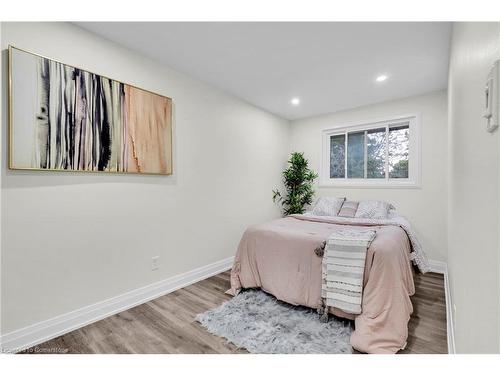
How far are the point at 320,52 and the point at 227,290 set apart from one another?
2683mm

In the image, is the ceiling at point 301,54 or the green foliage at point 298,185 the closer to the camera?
the ceiling at point 301,54

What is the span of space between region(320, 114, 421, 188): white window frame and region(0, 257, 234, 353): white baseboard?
2.80 meters

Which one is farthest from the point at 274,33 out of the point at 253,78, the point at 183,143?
the point at 183,143

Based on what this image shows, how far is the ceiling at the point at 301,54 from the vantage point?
1970 mm

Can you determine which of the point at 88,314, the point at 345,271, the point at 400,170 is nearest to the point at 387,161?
the point at 400,170

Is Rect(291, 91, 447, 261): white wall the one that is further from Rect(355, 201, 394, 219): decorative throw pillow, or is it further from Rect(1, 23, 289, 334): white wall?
Rect(1, 23, 289, 334): white wall

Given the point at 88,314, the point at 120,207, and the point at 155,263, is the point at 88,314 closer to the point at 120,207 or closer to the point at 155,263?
the point at 155,263

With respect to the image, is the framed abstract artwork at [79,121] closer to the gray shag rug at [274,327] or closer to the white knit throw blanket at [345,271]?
the gray shag rug at [274,327]

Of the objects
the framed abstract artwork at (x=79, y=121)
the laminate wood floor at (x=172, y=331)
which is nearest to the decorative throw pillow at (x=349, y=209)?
the laminate wood floor at (x=172, y=331)

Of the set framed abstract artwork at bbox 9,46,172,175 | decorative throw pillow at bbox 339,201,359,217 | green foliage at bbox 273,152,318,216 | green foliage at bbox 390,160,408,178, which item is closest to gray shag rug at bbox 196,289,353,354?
framed abstract artwork at bbox 9,46,172,175

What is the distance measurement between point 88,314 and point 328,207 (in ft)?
10.2

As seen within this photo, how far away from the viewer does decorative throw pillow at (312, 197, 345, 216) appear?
137 inches

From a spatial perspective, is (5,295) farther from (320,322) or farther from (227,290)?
(320,322)

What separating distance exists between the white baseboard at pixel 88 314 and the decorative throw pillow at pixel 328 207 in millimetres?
1935
